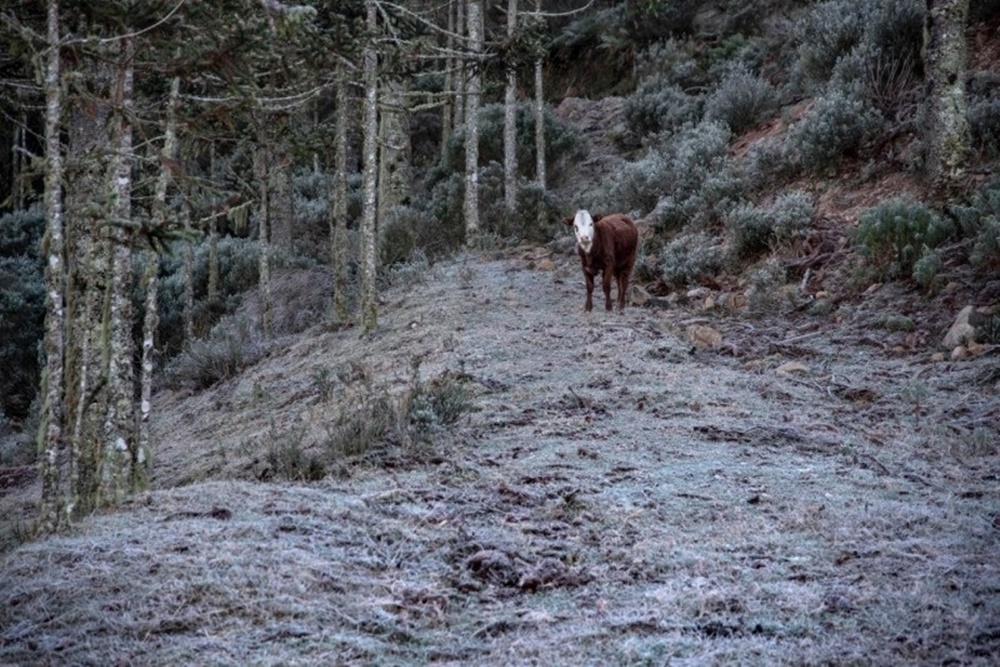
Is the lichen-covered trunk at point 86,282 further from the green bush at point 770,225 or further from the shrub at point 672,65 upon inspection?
the shrub at point 672,65

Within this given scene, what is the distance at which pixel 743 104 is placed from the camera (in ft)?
63.4

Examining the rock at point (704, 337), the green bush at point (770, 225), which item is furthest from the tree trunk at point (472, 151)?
the rock at point (704, 337)

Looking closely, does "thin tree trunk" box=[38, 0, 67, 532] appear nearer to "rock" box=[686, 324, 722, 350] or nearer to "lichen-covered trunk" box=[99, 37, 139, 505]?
"lichen-covered trunk" box=[99, 37, 139, 505]

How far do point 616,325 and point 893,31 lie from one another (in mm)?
8303

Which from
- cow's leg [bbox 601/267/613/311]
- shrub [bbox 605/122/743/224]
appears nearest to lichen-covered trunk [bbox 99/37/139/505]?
cow's leg [bbox 601/267/613/311]

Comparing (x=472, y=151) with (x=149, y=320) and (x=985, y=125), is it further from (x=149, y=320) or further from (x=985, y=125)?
(x=149, y=320)

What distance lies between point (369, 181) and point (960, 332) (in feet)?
23.3

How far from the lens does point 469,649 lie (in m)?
4.11

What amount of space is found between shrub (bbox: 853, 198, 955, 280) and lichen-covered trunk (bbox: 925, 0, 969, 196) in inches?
28.4

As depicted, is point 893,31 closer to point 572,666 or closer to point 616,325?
point 616,325

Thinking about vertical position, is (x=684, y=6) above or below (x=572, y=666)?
above

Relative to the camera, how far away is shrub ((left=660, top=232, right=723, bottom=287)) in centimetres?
1403

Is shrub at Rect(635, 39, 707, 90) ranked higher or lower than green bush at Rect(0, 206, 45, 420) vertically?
higher

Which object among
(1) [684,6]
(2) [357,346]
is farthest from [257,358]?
(1) [684,6]
